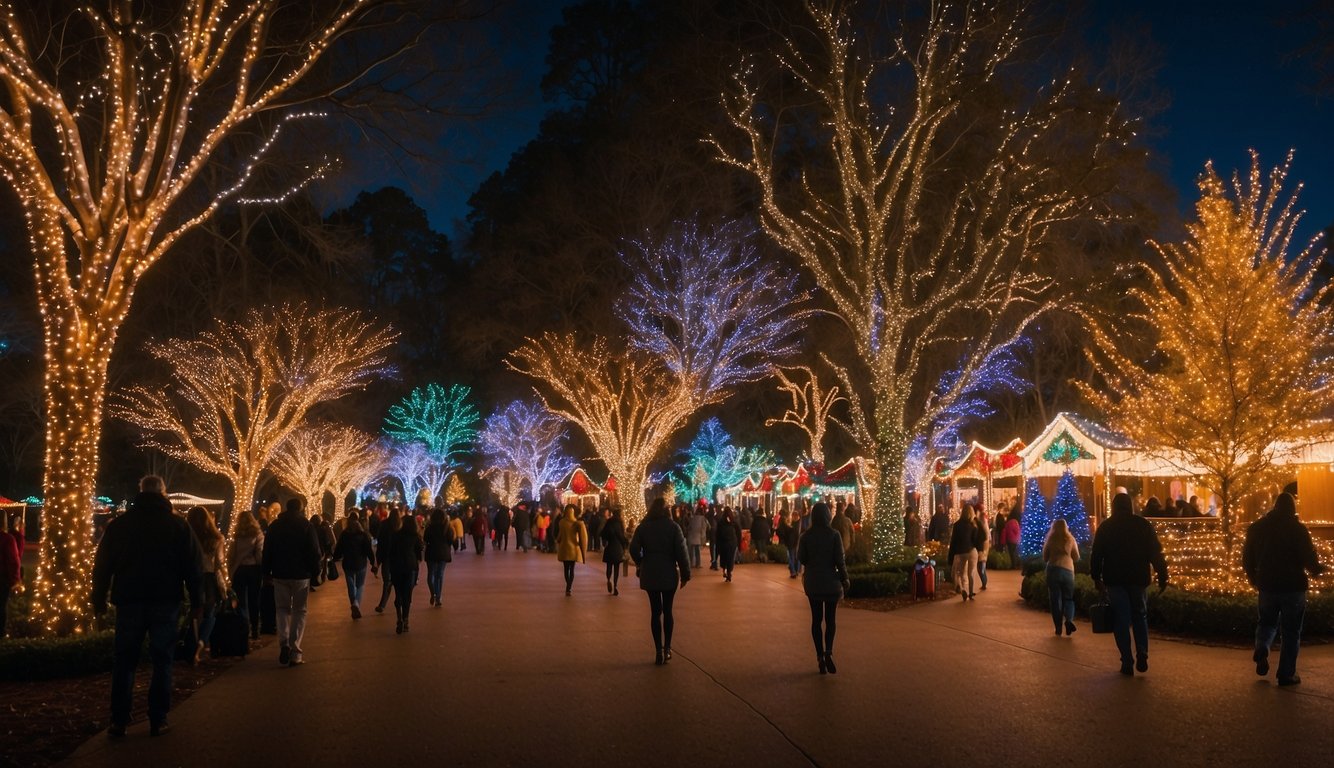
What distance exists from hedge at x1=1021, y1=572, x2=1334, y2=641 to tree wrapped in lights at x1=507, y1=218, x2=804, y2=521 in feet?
65.6

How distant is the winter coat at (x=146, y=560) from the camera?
7.38m

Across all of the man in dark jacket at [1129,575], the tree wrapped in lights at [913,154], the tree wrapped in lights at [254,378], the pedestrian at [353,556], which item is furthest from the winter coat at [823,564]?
the tree wrapped in lights at [254,378]

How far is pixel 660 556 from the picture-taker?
10859 mm

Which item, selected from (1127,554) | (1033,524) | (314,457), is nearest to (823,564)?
(1127,554)

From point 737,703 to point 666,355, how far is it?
24.8 metres

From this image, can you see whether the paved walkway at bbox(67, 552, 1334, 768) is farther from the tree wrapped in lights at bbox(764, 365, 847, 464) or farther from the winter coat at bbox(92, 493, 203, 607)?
the tree wrapped in lights at bbox(764, 365, 847, 464)

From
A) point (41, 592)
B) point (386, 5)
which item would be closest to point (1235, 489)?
point (386, 5)

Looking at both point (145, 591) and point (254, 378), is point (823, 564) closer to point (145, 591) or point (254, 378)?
point (145, 591)

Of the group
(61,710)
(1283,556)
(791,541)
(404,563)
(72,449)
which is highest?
(72,449)

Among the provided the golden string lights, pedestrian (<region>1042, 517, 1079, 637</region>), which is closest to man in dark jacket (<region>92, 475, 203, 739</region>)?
the golden string lights

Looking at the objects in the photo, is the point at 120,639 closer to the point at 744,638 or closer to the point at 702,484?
the point at 744,638

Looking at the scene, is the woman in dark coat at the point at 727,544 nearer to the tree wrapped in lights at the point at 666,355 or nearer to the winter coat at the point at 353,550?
the winter coat at the point at 353,550

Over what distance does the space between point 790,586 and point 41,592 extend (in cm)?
1335

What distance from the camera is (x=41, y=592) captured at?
11.2 m
